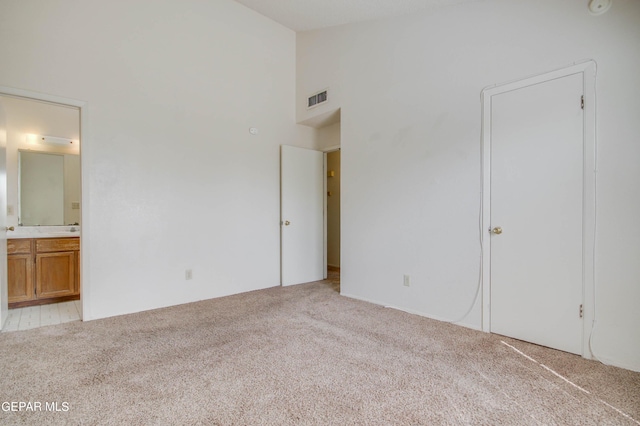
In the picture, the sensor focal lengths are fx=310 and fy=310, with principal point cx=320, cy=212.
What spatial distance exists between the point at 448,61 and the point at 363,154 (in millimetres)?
1273

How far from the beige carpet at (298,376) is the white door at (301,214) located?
61.1 inches

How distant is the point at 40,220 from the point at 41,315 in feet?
5.02

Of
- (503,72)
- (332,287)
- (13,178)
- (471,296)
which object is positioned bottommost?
(332,287)

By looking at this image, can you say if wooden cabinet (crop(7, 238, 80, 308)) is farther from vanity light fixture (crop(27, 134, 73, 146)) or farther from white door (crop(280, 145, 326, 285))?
white door (crop(280, 145, 326, 285))

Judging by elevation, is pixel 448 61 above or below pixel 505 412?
above

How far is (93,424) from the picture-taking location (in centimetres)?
151

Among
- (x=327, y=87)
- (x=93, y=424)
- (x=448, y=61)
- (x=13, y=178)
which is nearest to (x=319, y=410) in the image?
(x=93, y=424)

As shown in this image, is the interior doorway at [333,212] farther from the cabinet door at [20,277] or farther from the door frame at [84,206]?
the cabinet door at [20,277]

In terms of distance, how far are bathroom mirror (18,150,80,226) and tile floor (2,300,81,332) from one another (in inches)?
48.1

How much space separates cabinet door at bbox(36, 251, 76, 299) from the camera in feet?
11.9

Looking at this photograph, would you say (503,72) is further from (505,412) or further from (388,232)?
(505,412)

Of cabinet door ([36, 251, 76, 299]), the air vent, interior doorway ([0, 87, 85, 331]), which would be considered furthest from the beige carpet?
the air vent

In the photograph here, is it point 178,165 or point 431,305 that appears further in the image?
point 178,165

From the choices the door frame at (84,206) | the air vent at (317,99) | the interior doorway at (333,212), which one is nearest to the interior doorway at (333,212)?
the interior doorway at (333,212)
